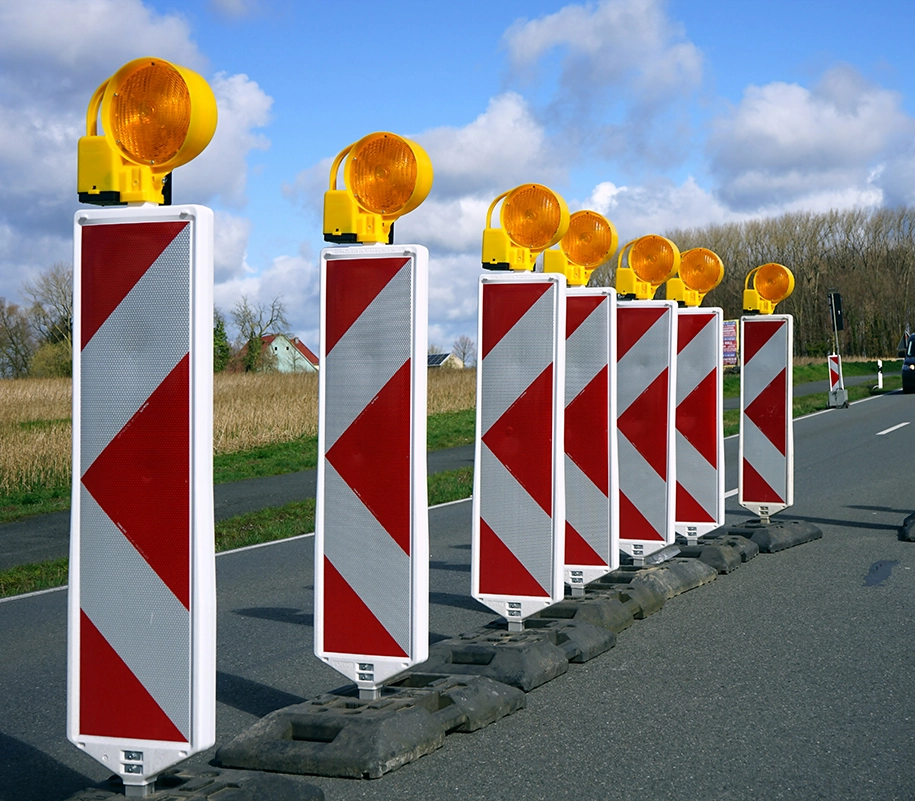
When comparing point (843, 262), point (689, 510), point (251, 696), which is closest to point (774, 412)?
point (689, 510)

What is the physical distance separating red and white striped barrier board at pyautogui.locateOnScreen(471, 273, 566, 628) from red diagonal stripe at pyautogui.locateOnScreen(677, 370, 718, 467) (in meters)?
3.19

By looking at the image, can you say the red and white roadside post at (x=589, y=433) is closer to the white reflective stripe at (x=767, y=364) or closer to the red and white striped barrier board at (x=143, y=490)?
the red and white striped barrier board at (x=143, y=490)

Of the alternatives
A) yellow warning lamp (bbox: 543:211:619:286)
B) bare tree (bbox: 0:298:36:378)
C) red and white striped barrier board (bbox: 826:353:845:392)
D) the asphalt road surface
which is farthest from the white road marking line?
bare tree (bbox: 0:298:36:378)

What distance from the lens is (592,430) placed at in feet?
21.6

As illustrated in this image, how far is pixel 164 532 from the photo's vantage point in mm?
3514

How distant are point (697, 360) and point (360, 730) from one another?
5303mm

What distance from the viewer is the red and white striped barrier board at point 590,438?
A: 6.51 m

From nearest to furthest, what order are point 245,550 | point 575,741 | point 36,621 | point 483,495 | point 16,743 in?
1. point 575,741
2. point 16,743
3. point 483,495
4. point 36,621
5. point 245,550

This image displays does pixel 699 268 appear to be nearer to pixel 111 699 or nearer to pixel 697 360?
pixel 697 360

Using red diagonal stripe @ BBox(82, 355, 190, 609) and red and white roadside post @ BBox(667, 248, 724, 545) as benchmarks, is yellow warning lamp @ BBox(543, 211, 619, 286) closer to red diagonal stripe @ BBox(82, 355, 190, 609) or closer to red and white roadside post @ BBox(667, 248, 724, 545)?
red and white roadside post @ BBox(667, 248, 724, 545)

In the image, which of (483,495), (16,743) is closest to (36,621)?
(16,743)

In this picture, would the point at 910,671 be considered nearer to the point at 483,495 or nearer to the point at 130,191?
the point at 483,495

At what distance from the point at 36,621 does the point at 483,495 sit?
3.86 m

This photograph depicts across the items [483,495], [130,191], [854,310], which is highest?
[854,310]
